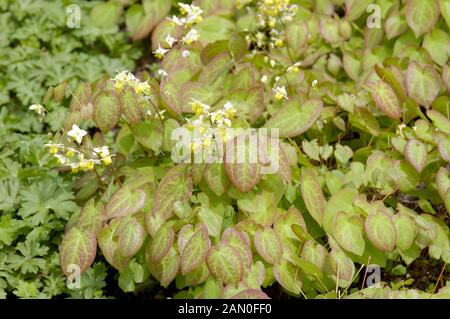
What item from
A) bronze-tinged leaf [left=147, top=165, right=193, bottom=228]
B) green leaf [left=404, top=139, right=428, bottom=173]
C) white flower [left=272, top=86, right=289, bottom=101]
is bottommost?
bronze-tinged leaf [left=147, top=165, right=193, bottom=228]

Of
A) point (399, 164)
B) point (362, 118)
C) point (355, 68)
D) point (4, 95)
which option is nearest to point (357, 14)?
point (355, 68)

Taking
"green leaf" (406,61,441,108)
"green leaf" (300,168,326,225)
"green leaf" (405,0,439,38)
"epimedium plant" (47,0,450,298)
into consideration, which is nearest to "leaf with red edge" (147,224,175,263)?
"epimedium plant" (47,0,450,298)

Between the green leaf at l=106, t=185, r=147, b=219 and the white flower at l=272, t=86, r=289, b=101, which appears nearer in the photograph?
the green leaf at l=106, t=185, r=147, b=219

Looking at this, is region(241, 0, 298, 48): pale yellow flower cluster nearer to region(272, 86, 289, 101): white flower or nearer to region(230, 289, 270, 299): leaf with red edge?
region(272, 86, 289, 101): white flower

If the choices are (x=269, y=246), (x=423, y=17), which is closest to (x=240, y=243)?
(x=269, y=246)

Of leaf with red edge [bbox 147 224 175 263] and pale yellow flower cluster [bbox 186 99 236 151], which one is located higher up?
pale yellow flower cluster [bbox 186 99 236 151]

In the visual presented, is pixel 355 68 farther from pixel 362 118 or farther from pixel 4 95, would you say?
pixel 4 95
